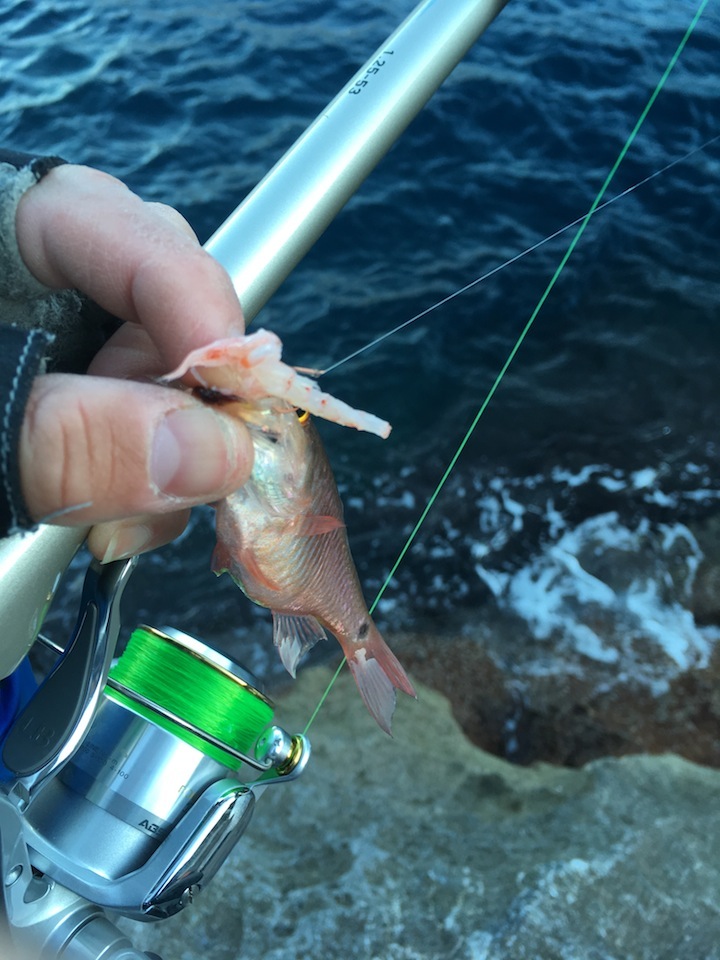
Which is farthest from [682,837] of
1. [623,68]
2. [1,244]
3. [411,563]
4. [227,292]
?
[623,68]

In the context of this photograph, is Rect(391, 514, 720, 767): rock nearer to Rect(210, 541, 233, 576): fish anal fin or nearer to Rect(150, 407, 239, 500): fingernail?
Rect(210, 541, 233, 576): fish anal fin

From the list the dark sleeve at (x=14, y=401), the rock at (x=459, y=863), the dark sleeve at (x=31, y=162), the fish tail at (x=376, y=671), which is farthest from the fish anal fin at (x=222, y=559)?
the rock at (x=459, y=863)

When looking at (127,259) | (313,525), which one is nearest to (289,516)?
(313,525)

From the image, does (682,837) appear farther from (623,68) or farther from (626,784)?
(623,68)

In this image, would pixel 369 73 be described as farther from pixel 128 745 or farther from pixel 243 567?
pixel 128 745

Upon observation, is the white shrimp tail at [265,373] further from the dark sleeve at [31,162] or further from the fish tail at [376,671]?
the fish tail at [376,671]

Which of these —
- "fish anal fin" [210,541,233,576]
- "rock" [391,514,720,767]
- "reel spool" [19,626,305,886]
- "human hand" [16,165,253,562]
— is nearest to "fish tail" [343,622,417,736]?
"reel spool" [19,626,305,886]

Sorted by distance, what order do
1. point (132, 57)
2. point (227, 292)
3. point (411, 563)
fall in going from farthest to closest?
point (132, 57), point (411, 563), point (227, 292)
